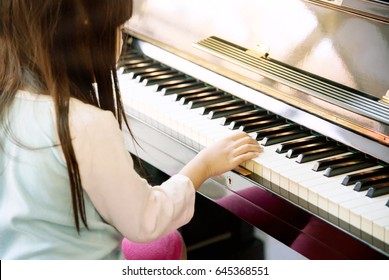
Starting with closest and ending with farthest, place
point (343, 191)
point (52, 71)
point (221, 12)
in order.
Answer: point (52, 71)
point (343, 191)
point (221, 12)

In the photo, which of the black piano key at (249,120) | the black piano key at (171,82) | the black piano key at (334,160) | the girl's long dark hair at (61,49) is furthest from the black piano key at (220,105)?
the girl's long dark hair at (61,49)

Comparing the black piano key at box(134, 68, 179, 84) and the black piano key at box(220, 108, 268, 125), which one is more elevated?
the black piano key at box(220, 108, 268, 125)

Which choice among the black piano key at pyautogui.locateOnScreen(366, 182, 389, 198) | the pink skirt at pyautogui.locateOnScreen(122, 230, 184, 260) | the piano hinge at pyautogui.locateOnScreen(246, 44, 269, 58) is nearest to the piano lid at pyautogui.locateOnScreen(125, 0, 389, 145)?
the piano hinge at pyautogui.locateOnScreen(246, 44, 269, 58)

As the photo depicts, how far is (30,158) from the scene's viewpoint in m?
1.49

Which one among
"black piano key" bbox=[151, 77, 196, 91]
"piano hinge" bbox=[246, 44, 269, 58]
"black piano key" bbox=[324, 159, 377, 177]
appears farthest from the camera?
"black piano key" bbox=[151, 77, 196, 91]

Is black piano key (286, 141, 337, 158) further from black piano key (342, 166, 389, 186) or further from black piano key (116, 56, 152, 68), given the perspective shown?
black piano key (116, 56, 152, 68)

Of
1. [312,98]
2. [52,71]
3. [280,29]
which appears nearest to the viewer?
[52,71]

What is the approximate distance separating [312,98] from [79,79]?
61 cm

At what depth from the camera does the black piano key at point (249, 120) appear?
6.42ft

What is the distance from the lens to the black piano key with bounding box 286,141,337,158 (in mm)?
1781

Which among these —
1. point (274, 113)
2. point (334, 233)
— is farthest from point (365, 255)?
point (274, 113)

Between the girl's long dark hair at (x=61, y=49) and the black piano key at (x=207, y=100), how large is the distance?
56 cm

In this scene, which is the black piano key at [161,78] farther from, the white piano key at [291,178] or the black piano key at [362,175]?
the black piano key at [362,175]
